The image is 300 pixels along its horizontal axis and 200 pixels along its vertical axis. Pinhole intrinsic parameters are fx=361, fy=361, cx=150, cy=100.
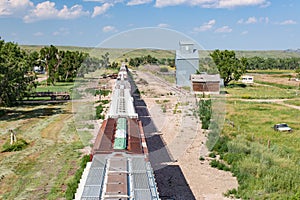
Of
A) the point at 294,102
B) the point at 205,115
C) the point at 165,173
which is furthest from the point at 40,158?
the point at 294,102

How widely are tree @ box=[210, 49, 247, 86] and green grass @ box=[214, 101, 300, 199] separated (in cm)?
2159

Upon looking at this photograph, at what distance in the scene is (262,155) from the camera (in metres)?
15.1

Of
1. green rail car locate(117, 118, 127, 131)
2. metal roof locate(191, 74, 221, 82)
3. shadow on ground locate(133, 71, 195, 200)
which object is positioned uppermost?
metal roof locate(191, 74, 221, 82)

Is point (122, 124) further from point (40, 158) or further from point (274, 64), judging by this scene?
point (274, 64)

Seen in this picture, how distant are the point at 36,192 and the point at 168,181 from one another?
4453 mm

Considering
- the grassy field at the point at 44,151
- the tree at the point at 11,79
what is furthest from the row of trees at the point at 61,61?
the grassy field at the point at 44,151

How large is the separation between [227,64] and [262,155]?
33.5 metres

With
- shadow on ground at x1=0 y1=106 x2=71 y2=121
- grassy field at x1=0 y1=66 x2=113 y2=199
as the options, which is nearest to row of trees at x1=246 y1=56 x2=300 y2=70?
shadow on ground at x1=0 y1=106 x2=71 y2=121

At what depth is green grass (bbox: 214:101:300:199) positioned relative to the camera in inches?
460

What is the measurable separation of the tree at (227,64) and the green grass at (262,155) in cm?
2159

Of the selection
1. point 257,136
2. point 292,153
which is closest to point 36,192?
point 292,153

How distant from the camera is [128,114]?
15.3 m

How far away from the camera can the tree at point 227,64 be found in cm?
4772

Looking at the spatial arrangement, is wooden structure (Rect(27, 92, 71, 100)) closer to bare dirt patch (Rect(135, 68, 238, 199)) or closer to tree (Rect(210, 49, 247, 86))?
bare dirt patch (Rect(135, 68, 238, 199))
